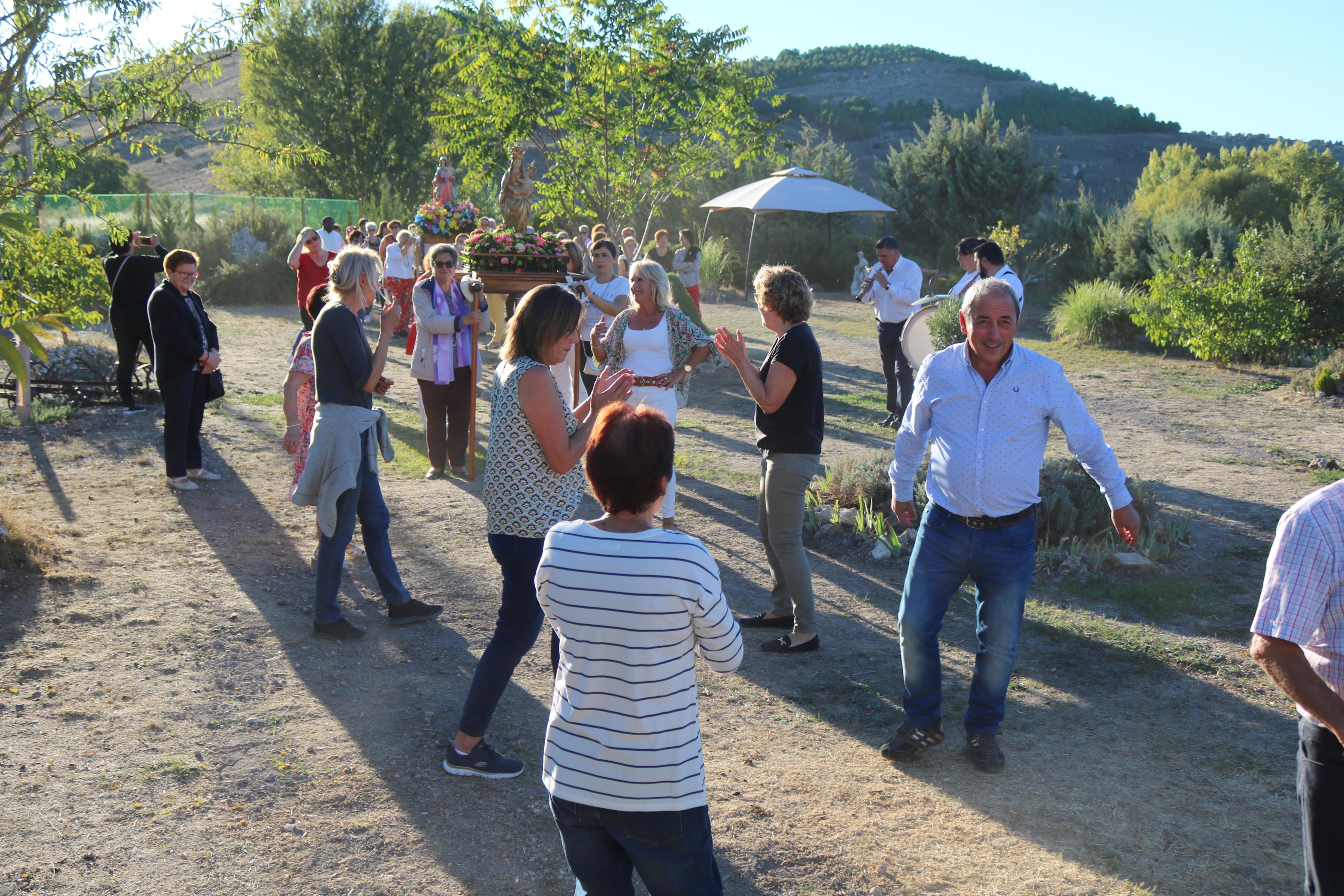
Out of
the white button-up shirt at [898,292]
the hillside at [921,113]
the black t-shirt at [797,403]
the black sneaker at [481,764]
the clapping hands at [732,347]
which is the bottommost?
the black sneaker at [481,764]

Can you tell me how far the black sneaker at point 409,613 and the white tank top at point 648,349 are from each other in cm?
186

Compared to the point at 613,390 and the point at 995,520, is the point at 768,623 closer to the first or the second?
the point at 995,520

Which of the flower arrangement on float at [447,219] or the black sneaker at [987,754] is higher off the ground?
the flower arrangement on float at [447,219]

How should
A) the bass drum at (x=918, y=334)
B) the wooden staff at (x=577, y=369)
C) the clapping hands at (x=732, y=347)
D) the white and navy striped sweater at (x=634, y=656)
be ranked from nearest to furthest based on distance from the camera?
the white and navy striped sweater at (x=634, y=656) < the clapping hands at (x=732, y=347) < the wooden staff at (x=577, y=369) < the bass drum at (x=918, y=334)

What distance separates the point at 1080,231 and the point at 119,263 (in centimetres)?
2040

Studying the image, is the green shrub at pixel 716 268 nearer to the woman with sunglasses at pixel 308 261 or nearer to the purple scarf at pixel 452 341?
the woman with sunglasses at pixel 308 261

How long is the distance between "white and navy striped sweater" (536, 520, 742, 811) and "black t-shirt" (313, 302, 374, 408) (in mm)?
2980

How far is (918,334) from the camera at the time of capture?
33.7 feet

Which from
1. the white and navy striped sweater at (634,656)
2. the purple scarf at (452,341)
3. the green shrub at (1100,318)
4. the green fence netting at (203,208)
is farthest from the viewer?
the green fence netting at (203,208)

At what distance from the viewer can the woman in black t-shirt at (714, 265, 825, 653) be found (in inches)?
191

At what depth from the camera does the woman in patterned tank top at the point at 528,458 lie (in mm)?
3506

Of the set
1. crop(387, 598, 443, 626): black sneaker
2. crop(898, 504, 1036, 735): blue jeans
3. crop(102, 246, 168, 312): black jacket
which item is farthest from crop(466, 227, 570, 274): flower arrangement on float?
crop(898, 504, 1036, 735): blue jeans

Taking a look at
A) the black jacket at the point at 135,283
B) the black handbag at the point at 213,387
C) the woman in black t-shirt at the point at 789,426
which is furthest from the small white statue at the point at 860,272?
the woman in black t-shirt at the point at 789,426

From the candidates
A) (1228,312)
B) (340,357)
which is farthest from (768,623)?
(1228,312)
